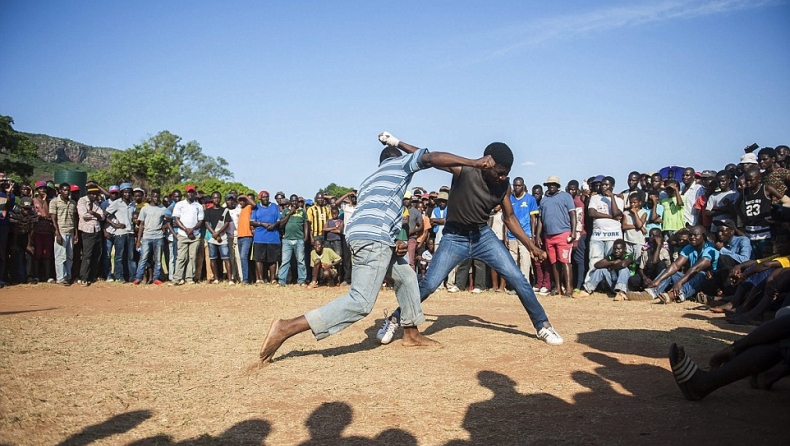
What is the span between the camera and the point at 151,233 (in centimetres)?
1381

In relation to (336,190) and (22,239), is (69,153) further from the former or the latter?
(22,239)

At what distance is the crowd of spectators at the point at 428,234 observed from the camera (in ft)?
33.8

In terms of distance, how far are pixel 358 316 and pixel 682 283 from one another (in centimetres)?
720

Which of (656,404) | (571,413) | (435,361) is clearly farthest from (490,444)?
(435,361)

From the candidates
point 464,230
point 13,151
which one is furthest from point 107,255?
point 13,151

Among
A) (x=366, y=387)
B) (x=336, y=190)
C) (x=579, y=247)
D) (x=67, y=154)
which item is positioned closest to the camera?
(x=366, y=387)

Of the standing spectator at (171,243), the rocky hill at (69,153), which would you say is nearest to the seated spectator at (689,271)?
the standing spectator at (171,243)

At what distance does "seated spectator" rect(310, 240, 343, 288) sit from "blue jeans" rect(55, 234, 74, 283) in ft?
18.1

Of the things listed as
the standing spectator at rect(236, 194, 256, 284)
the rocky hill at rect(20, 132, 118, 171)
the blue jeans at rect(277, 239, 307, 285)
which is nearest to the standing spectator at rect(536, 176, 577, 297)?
the blue jeans at rect(277, 239, 307, 285)

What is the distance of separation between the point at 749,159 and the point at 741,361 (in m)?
8.53

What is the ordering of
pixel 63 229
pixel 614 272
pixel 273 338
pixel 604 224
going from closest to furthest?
pixel 273 338
pixel 614 272
pixel 604 224
pixel 63 229

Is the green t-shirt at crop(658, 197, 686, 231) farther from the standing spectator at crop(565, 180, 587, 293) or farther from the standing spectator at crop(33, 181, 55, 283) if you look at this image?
the standing spectator at crop(33, 181, 55, 283)

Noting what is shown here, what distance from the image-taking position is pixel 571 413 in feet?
13.4

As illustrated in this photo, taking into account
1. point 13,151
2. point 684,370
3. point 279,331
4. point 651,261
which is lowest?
point 684,370
